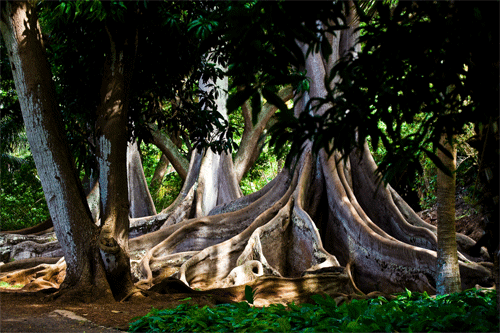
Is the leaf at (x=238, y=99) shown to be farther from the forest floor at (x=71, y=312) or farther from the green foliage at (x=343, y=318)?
the forest floor at (x=71, y=312)

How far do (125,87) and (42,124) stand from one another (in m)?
1.14

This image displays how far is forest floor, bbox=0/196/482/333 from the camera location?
410cm

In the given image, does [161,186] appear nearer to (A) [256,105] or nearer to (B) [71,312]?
(B) [71,312]

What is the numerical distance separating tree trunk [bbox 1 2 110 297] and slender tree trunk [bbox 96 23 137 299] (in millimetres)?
273

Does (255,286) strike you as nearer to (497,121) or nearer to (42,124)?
(42,124)

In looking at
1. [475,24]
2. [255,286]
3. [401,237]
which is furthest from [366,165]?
[475,24]

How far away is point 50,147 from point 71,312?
76.1 inches

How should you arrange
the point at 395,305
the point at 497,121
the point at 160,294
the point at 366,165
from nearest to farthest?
the point at 497,121 → the point at 395,305 → the point at 160,294 → the point at 366,165

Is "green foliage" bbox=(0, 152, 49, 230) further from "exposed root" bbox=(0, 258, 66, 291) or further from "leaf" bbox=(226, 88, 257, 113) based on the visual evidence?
"leaf" bbox=(226, 88, 257, 113)

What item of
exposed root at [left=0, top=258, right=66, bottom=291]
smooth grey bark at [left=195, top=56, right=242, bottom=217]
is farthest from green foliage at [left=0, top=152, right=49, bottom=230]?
exposed root at [left=0, top=258, right=66, bottom=291]

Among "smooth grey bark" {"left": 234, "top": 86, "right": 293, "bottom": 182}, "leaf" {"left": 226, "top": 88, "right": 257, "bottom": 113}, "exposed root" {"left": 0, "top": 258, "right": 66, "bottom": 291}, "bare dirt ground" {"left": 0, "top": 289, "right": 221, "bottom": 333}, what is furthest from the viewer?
"smooth grey bark" {"left": 234, "top": 86, "right": 293, "bottom": 182}

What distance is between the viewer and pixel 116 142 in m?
5.66

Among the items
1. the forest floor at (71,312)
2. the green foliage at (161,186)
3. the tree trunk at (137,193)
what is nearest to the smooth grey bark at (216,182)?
the tree trunk at (137,193)

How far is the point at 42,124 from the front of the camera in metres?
5.22
